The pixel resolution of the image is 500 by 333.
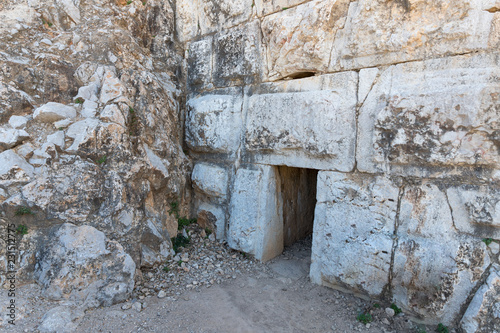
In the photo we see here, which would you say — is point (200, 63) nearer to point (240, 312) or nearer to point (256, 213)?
point (256, 213)

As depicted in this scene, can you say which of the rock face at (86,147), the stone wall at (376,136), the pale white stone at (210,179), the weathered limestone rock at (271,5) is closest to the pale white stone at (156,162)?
the rock face at (86,147)

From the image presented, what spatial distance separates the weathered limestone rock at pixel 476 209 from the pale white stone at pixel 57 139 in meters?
3.45

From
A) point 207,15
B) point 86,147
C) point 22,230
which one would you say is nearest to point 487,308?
point 86,147

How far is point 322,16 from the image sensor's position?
2.81 meters

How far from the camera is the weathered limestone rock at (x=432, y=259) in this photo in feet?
7.18

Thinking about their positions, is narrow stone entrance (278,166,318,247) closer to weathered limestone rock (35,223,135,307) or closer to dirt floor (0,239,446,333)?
dirt floor (0,239,446,333)

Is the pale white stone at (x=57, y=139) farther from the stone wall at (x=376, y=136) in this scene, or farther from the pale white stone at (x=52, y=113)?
the stone wall at (x=376, y=136)

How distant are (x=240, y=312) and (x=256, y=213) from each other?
109 centimetres

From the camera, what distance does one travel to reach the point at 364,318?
8.21ft

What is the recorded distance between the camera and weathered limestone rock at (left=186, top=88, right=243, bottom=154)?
360cm

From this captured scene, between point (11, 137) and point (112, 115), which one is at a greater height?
point (112, 115)

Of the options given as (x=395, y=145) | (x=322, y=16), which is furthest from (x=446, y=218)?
(x=322, y=16)

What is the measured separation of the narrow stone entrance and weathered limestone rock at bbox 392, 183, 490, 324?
154 cm

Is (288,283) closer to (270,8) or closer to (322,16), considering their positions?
(322,16)
